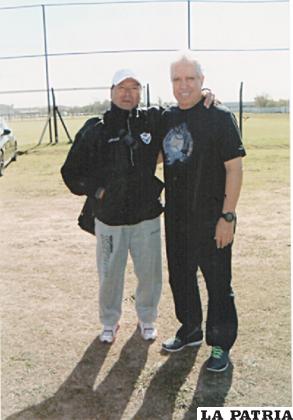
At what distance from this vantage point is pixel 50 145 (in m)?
14.3

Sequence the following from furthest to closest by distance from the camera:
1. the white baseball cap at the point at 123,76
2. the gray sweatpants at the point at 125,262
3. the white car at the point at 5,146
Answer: the white car at the point at 5,146, the gray sweatpants at the point at 125,262, the white baseball cap at the point at 123,76

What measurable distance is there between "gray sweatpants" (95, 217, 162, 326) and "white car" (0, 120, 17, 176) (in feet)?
22.9

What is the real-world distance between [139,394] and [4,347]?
1013 millimetres

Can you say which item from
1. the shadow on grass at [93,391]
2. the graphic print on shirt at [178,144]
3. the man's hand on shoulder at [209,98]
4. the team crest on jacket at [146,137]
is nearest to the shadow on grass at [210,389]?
the shadow on grass at [93,391]

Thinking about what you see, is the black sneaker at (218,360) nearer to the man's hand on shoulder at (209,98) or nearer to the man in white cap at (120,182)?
the man in white cap at (120,182)

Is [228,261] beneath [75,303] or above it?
A: above

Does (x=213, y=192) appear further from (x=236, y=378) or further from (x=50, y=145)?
(x=50, y=145)

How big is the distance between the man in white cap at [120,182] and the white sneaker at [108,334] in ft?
0.61

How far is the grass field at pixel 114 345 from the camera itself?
2.57 metres

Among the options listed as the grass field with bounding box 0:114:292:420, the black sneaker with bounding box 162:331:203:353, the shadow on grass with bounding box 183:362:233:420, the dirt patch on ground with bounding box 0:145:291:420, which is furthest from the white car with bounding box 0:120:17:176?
the shadow on grass with bounding box 183:362:233:420

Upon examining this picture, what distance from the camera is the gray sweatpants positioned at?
300cm

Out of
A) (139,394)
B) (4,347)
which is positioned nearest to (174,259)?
(139,394)

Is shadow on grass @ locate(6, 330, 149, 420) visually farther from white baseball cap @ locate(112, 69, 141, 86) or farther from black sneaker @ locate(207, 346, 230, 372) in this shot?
white baseball cap @ locate(112, 69, 141, 86)

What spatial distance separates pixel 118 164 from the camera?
2838 millimetres
